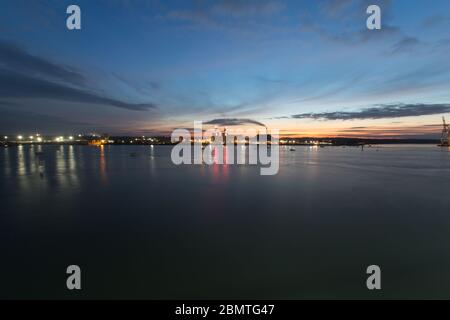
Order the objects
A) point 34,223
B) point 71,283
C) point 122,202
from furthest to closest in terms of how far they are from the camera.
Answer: point 122,202 → point 34,223 → point 71,283

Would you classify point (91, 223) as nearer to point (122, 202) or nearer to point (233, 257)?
point (122, 202)

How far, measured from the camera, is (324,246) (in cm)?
1098

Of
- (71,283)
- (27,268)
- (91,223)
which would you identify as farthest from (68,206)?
(71,283)

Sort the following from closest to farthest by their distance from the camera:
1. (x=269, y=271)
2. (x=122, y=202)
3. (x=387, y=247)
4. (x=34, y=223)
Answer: (x=269, y=271)
(x=387, y=247)
(x=34, y=223)
(x=122, y=202)

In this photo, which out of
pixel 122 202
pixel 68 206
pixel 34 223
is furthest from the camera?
pixel 122 202

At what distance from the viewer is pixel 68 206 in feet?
57.7

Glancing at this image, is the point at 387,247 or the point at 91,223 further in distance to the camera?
the point at 91,223

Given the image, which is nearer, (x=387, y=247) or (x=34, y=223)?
(x=387, y=247)

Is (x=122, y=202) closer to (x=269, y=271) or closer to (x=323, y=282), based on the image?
(x=269, y=271)
